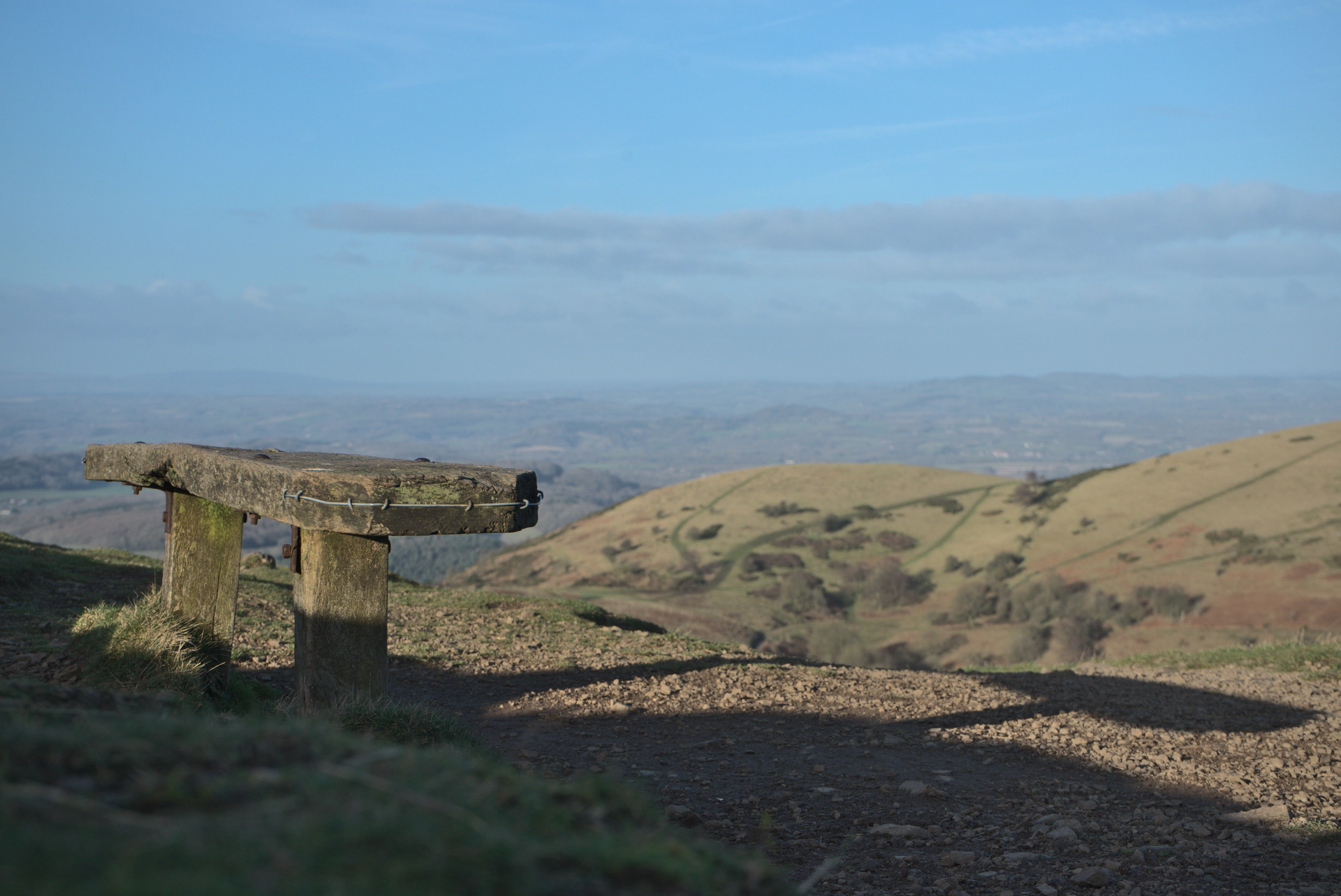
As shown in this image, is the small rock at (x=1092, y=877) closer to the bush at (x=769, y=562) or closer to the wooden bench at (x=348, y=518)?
the wooden bench at (x=348, y=518)

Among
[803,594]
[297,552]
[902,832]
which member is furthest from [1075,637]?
[297,552]

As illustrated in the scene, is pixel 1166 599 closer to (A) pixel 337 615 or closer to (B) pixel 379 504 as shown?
(A) pixel 337 615

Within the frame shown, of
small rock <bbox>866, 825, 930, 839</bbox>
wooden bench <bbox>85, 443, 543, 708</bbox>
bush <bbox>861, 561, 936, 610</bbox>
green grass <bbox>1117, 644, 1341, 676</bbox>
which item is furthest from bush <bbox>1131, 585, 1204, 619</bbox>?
wooden bench <bbox>85, 443, 543, 708</bbox>

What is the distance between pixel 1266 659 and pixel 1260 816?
7605mm

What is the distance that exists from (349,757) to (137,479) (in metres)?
5.83

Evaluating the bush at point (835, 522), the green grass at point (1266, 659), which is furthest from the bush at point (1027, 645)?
the bush at point (835, 522)

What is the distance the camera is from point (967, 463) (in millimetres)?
176250

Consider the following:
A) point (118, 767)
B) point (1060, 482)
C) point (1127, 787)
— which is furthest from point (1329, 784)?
point (1060, 482)

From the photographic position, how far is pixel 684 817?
525 cm

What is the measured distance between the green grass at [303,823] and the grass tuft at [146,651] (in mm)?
4042

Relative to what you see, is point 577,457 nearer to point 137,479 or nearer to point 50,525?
point 50,525

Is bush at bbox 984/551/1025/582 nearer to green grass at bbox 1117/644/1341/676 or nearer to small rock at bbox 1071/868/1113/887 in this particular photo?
green grass at bbox 1117/644/1341/676

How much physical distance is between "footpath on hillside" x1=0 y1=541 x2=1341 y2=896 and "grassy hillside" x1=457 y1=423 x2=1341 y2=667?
13332mm

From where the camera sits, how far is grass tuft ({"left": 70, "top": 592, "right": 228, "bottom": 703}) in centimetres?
597
